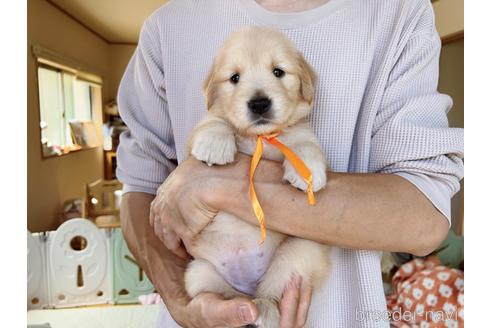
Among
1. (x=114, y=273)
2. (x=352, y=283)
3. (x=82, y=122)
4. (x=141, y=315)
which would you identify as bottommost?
(x=141, y=315)

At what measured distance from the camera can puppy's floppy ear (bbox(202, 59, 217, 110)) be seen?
23.7 inches

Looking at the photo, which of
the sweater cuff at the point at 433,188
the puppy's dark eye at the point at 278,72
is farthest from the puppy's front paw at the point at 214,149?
the sweater cuff at the point at 433,188

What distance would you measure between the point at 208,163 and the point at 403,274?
1444 mm

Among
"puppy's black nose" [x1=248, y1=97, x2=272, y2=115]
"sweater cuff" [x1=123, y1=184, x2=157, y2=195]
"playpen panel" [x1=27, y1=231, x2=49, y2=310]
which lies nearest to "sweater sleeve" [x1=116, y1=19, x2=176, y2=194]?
"sweater cuff" [x1=123, y1=184, x2=157, y2=195]

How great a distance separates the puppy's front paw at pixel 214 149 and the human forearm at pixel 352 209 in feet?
0.12

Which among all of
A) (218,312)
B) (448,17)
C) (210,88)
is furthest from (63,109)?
(218,312)

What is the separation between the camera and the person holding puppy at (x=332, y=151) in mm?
545

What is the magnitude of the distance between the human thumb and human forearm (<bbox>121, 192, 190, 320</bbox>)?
9cm

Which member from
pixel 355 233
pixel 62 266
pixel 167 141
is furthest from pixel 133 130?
pixel 62 266

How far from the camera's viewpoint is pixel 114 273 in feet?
6.19

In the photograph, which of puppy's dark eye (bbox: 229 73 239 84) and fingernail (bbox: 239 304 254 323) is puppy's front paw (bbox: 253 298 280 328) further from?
puppy's dark eye (bbox: 229 73 239 84)

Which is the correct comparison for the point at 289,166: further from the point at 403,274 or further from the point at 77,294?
the point at 77,294

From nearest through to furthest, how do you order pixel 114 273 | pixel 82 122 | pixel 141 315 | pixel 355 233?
pixel 355 233
pixel 141 315
pixel 114 273
pixel 82 122

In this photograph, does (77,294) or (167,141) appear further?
(77,294)
